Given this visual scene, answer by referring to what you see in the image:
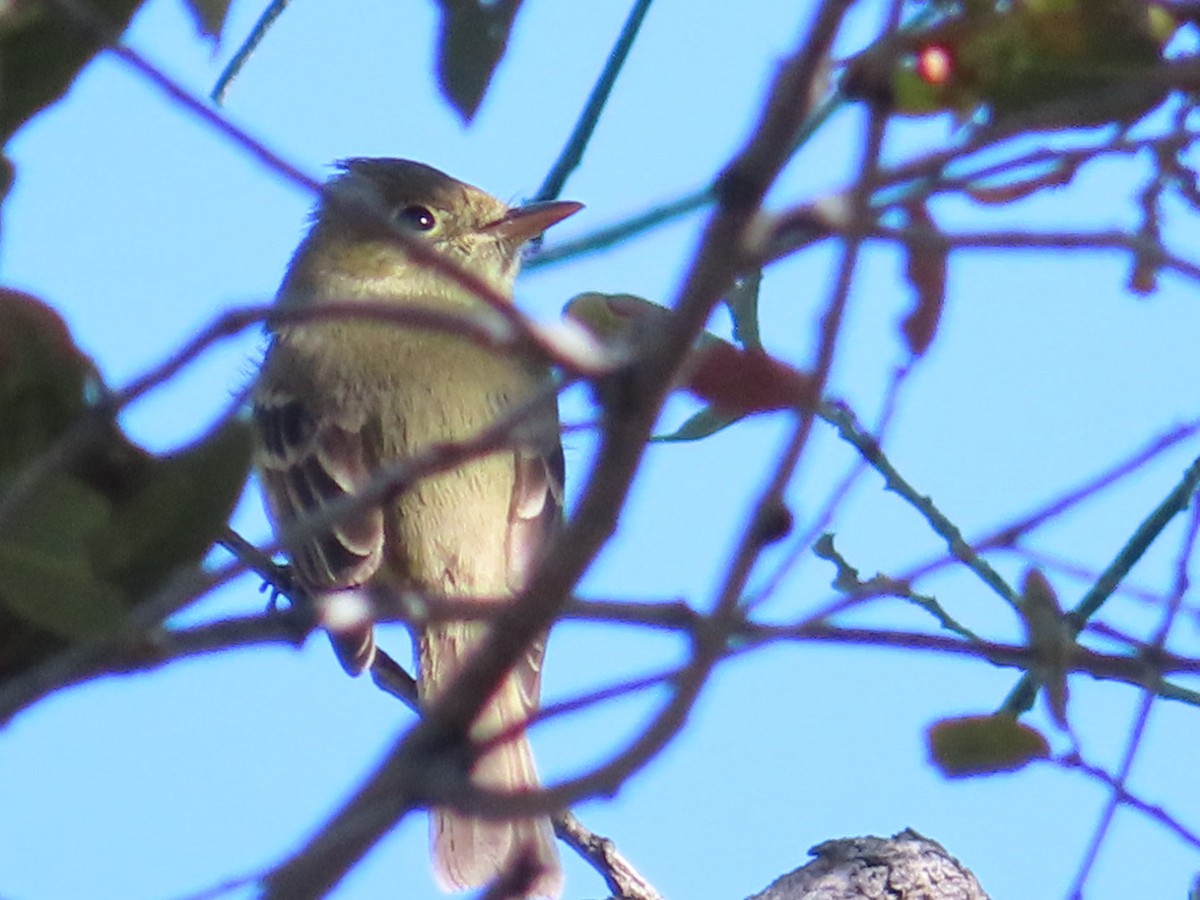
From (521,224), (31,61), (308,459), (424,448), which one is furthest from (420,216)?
(31,61)

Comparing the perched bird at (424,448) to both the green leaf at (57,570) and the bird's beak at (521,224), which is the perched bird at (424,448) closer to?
the bird's beak at (521,224)

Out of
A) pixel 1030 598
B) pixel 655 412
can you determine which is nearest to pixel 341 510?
pixel 655 412

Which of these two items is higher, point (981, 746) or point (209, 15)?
point (209, 15)

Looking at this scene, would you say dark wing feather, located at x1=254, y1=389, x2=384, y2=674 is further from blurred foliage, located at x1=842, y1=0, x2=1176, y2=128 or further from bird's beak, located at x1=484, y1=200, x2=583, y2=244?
blurred foliage, located at x1=842, y1=0, x2=1176, y2=128

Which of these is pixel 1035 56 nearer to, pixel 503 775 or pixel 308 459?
pixel 503 775

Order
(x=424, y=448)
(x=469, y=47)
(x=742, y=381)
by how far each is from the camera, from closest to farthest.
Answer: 1. (x=742, y=381)
2. (x=469, y=47)
3. (x=424, y=448)

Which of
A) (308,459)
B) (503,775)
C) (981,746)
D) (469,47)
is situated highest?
(308,459)
